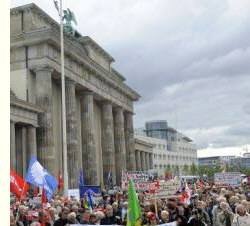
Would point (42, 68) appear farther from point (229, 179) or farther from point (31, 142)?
point (229, 179)

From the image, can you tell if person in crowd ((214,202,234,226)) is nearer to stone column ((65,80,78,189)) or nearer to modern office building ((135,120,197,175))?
stone column ((65,80,78,189))

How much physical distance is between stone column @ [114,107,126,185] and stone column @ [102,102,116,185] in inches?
118

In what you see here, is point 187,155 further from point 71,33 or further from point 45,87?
point 45,87

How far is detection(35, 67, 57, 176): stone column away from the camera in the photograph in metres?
36.6

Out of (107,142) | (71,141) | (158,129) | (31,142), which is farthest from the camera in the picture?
(158,129)

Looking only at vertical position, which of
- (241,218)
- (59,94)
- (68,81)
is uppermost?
(68,81)

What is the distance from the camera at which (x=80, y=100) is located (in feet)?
162

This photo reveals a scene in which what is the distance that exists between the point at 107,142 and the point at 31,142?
67.7 feet

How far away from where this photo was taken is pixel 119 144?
194 feet

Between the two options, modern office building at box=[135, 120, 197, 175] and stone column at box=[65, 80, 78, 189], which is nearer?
stone column at box=[65, 80, 78, 189]

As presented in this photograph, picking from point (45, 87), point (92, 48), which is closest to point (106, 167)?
point (92, 48)

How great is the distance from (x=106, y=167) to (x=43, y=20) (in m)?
20.1

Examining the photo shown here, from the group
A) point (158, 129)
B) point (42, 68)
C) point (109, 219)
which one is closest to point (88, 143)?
point (42, 68)

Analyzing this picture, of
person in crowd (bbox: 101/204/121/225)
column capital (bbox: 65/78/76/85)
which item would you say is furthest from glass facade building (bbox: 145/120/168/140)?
person in crowd (bbox: 101/204/121/225)
